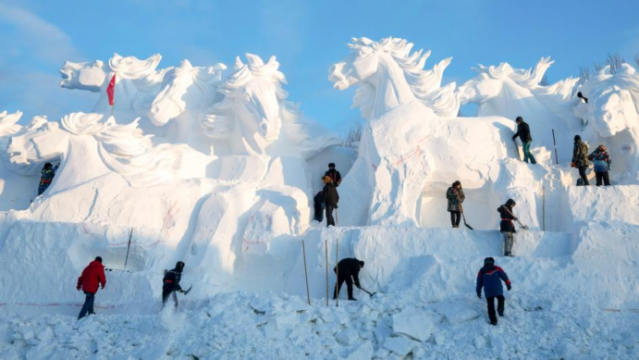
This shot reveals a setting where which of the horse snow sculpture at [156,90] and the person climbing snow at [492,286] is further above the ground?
the horse snow sculpture at [156,90]

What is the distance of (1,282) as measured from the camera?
11.6m

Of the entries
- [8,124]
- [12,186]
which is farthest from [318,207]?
[8,124]

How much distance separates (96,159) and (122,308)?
3.71 meters

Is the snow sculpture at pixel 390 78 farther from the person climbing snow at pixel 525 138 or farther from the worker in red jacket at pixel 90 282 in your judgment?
the worker in red jacket at pixel 90 282

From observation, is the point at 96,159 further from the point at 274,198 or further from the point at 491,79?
the point at 491,79

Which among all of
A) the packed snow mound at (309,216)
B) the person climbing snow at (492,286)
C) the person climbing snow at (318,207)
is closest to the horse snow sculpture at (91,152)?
the packed snow mound at (309,216)

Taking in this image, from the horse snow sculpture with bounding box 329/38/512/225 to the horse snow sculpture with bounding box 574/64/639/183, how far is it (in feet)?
4.95

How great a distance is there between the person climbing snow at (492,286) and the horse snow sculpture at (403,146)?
9.50 feet

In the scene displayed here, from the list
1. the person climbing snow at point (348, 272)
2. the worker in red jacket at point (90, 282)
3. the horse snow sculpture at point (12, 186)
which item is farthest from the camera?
the horse snow sculpture at point (12, 186)

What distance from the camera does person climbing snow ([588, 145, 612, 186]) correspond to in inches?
452

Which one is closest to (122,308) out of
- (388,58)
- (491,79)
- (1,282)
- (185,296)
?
(185,296)

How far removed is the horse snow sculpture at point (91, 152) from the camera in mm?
12820

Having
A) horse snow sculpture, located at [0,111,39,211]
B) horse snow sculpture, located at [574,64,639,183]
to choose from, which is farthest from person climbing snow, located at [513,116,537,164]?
horse snow sculpture, located at [0,111,39,211]

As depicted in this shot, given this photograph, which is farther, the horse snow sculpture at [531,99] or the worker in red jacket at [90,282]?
the horse snow sculpture at [531,99]
